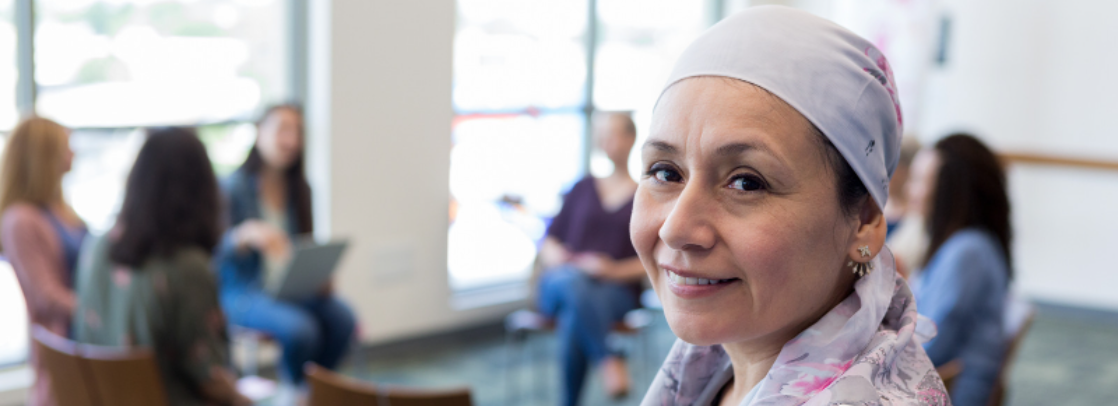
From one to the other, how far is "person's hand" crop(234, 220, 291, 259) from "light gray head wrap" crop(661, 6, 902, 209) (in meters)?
3.18

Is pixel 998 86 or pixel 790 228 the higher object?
pixel 790 228

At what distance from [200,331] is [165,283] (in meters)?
0.17

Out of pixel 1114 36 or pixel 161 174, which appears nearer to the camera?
pixel 161 174

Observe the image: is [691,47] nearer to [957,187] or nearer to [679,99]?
[679,99]

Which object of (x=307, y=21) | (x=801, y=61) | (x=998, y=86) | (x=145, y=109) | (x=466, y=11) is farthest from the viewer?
(x=998, y=86)

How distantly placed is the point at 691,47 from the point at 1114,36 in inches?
249

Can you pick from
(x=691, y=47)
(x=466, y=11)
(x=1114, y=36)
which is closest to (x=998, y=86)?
(x=1114, y=36)

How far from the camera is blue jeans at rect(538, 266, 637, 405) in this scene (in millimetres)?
3902

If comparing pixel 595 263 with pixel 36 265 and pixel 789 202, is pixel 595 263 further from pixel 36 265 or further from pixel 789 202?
pixel 789 202

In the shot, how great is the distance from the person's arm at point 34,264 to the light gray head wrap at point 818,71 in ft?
8.66

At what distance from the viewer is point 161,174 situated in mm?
2656

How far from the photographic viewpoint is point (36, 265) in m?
2.84

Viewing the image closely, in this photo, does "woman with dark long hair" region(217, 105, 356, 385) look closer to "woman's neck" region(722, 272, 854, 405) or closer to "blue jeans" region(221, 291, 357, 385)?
"blue jeans" region(221, 291, 357, 385)

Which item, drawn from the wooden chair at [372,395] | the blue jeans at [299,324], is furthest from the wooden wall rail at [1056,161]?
the wooden chair at [372,395]
